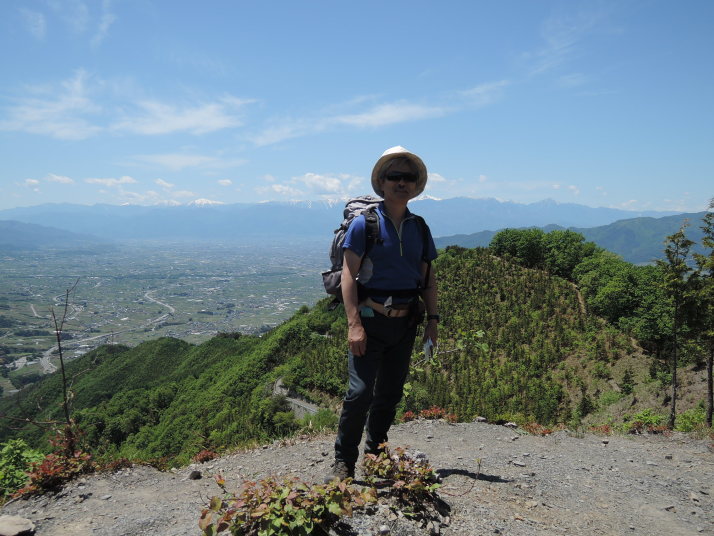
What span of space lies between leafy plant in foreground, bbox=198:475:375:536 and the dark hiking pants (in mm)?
667

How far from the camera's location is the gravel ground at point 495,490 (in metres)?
3.01

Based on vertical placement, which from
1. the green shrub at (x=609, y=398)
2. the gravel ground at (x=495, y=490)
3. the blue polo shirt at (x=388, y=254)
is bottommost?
the green shrub at (x=609, y=398)

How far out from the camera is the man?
286 centimetres

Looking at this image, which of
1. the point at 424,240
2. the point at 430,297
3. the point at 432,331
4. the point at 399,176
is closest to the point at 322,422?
the point at 432,331

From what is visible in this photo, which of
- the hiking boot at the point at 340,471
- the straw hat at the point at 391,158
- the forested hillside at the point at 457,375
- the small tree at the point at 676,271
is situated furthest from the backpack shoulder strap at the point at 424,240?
the small tree at the point at 676,271

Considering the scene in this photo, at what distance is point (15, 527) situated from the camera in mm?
2924

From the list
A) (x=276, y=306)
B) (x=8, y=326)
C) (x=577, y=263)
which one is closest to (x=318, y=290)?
(x=276, y=306)

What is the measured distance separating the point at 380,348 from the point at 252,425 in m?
9.29

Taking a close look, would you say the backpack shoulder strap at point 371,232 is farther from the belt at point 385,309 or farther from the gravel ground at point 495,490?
the gravel ground at point 495,490

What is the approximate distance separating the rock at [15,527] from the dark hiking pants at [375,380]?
2.46 meters

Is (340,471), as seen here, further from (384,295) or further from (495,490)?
(495,490)

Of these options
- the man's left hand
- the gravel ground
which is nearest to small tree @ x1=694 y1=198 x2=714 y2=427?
the gravel ground

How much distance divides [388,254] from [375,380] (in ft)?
3.42

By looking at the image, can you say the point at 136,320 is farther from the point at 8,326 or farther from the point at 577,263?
the point at 577,263
